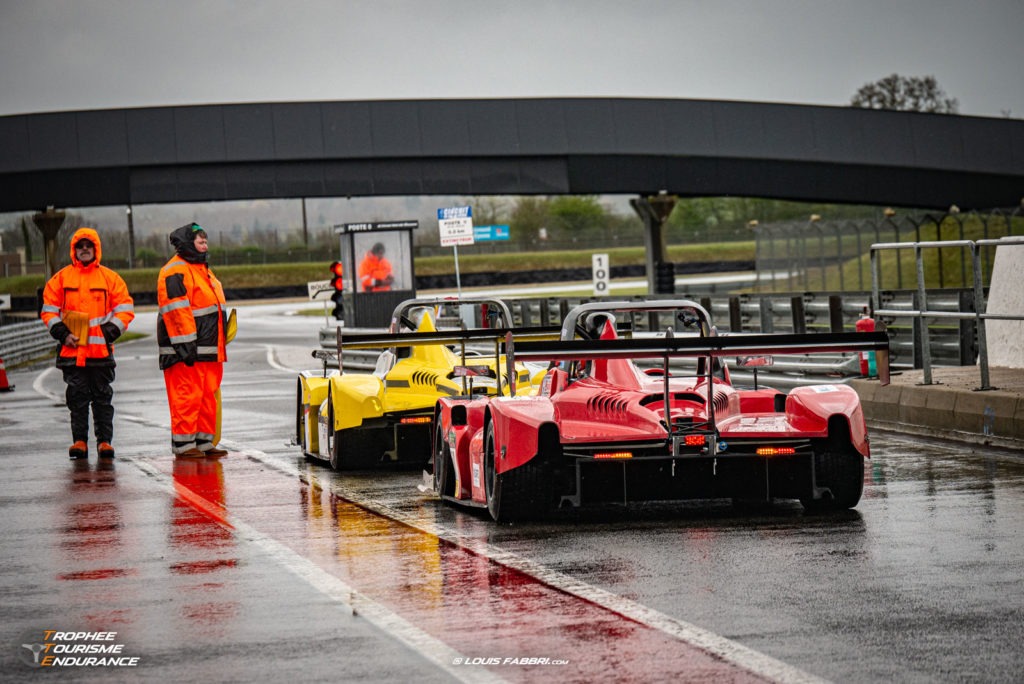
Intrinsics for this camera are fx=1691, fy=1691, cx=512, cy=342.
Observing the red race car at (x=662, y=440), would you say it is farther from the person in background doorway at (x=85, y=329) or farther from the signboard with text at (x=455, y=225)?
the signboard with text at (x=455, y=225)

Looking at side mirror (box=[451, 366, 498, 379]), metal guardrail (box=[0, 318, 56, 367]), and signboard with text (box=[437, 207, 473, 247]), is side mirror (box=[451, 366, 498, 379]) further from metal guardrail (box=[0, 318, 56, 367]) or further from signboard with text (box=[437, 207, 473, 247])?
metal guardrail (box=[0, 318, 56, 367])

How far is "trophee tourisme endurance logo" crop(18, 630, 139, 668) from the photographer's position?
6.66 m

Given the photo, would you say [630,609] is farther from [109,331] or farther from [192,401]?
[109,331]

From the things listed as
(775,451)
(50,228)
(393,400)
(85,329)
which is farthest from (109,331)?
(50,228)

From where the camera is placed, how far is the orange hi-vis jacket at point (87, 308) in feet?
52.2

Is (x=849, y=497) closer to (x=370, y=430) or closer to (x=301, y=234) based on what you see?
(x=370, y=430)

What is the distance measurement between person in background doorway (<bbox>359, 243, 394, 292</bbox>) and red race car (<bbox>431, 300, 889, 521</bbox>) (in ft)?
108

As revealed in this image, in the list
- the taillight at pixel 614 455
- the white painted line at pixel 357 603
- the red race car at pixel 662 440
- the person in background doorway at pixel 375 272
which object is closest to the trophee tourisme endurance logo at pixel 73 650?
the white painted line at pixel 357 603

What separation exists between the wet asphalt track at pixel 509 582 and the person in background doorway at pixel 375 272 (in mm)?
30132

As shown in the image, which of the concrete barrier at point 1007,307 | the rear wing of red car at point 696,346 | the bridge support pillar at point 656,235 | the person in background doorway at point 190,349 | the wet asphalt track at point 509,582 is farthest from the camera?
the bridge support pillar at point 656,235

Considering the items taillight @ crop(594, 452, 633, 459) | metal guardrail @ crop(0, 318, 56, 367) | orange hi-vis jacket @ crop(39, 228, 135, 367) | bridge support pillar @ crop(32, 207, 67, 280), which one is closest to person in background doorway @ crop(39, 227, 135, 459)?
orange hi-vis jacket @ crop(39, 228, 135, 367)

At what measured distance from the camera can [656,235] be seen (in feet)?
165

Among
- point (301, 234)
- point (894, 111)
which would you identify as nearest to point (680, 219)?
point (301, 234)

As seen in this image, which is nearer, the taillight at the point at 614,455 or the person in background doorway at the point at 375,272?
the taillight at the point at 614,455
